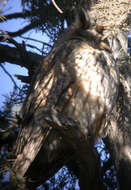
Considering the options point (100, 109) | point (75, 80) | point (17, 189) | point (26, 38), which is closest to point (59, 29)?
point (26, 38)

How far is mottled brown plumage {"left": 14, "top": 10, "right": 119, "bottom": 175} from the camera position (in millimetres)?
2598

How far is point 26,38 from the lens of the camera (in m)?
3.63

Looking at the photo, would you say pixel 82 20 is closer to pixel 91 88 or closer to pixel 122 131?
pixel 91 88

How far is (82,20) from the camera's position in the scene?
315cm

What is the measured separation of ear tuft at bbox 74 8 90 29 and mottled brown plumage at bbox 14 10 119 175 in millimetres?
381

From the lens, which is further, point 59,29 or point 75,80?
point 59,29

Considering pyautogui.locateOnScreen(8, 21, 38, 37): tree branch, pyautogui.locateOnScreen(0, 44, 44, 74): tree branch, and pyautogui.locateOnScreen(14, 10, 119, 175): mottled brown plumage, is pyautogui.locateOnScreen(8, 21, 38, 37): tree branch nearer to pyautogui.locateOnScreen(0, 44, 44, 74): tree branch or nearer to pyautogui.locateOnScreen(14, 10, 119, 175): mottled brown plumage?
pyautogui.locateOnScreen(0, 44, 44, 74): tree branch

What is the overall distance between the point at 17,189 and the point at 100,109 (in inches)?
45.9

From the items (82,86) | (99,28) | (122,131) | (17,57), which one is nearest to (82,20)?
(99,28)

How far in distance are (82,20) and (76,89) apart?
0.98 m

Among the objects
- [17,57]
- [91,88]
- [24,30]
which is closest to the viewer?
[91,88]

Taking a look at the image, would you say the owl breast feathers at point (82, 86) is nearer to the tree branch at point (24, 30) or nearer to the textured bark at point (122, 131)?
the textured bark at point (122, 131)

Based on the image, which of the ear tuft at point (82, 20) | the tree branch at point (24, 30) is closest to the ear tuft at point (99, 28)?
the ear tuft at point (82, 20)

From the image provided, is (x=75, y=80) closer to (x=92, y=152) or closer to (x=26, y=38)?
(x=92, y=152)
